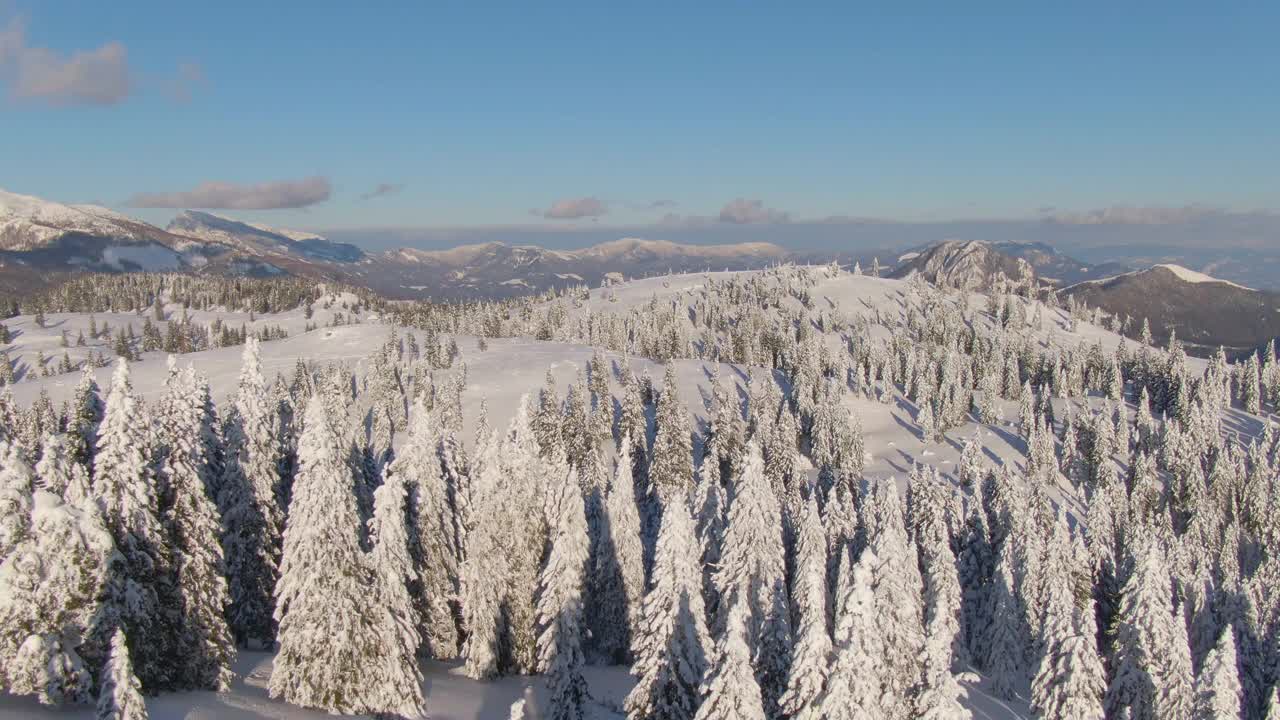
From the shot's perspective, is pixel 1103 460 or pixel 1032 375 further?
pixel 1032 375

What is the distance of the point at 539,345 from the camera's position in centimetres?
18500

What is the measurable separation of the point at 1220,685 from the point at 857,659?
2152 centimetres

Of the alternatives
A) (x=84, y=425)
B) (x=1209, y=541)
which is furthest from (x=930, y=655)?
(x=1209, y=541)

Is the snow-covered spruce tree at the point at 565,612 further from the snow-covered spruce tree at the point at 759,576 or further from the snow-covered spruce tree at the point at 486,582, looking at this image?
the snow-covered spruce tree at the point at 759,576

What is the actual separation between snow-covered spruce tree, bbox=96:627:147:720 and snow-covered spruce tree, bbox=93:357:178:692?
543 cm

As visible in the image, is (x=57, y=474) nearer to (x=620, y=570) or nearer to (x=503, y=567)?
(x=503, y=567)

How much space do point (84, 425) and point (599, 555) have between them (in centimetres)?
2645

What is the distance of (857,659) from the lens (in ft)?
60.2

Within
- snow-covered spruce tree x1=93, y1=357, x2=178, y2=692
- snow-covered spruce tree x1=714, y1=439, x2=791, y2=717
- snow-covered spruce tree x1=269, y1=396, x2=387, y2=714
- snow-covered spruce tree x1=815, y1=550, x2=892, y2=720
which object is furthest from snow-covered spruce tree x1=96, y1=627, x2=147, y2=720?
snow-covered spruce tree x1=714, y1=439, x2=791, y2=717

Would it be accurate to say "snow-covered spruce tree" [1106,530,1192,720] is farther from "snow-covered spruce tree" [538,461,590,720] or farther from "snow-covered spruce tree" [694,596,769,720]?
"snow-covered spruce tree" [538,461,590,720]

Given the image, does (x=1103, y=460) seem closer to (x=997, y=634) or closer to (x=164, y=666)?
(x=997, y=634)

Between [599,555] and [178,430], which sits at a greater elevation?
[178,430]

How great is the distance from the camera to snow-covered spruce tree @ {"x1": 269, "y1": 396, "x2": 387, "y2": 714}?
25.6 meters

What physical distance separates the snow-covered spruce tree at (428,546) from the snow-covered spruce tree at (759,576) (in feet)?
45.8
